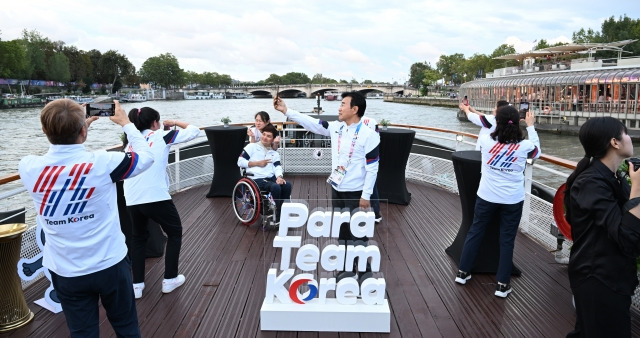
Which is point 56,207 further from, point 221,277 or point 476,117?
point 476,117

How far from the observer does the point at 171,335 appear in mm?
2805

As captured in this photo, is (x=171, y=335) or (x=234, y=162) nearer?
(x=171, y=335)

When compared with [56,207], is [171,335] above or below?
below

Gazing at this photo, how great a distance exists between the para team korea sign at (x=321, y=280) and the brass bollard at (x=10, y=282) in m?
1.64

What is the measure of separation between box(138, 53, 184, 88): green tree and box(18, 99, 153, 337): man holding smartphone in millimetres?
109121

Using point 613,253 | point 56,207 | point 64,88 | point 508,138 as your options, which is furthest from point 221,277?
point 64,88

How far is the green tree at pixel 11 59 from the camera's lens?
179 feet

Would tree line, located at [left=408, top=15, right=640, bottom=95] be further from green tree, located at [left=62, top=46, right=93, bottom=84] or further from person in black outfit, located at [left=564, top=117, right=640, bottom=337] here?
green tree, located at [left=62, top=46, right=93, bottom=84]

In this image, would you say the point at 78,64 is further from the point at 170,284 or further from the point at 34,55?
the point at 170,284

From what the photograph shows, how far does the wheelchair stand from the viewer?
4836mm

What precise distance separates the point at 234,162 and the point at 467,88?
153 ft

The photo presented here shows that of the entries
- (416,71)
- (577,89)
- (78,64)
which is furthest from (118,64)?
(577,89)

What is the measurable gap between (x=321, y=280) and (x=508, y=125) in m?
1.70

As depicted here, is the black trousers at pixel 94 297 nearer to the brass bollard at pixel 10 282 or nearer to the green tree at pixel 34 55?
the brass bollard at pixel 10 282
